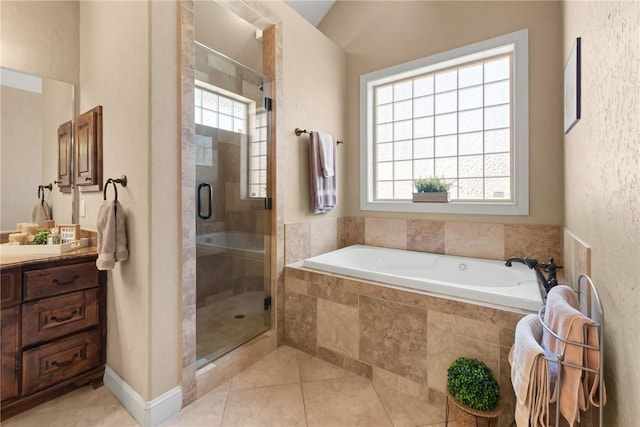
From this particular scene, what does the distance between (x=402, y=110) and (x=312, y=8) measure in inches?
59.0

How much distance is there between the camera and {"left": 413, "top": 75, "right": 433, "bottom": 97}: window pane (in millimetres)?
2859

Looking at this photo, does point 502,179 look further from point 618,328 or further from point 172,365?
point 172,365

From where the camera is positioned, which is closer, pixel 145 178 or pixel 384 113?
pixel 145 178

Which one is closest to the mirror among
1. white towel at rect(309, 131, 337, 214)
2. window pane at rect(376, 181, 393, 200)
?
white towel at rect(309, 131, 337, 214)

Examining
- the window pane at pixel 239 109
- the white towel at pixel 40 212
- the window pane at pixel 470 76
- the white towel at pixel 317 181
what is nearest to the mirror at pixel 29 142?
the white towel at pixel 40 212

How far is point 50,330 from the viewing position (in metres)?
1.63

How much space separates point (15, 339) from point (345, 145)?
2.91m

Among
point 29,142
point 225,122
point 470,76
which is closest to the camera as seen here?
point 29,142

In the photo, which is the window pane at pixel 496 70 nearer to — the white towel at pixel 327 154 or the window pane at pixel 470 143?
the window pane at pixel 470 143

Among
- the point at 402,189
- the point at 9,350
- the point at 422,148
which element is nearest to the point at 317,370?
the point at 9,350

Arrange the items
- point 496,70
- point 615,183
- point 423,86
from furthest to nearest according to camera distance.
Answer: point 423,86 < point 496,70 < point 615,183

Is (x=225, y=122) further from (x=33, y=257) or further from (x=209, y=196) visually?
(x=33, y=257)

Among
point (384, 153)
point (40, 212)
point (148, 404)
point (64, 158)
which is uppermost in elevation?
point (384, 153)

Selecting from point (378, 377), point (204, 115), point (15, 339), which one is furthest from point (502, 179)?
point (15, 339)
